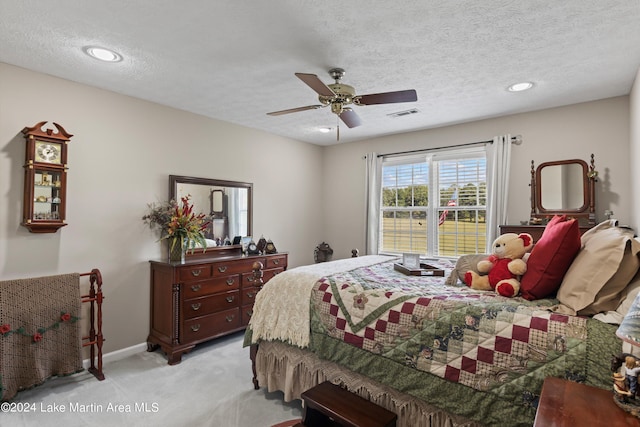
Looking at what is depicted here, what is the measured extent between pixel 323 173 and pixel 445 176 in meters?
2.04

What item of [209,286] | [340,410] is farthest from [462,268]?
[209,286]

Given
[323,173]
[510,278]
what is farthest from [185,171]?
[510,278]

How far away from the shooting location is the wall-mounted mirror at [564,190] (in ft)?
10.9

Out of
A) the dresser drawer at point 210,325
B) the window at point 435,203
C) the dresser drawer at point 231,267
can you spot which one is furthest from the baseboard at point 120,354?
the window at point 435,203

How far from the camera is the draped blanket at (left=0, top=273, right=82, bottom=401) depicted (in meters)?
2.40

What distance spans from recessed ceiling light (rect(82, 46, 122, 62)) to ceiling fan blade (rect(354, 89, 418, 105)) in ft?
6.04

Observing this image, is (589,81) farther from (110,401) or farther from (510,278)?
(110,401)

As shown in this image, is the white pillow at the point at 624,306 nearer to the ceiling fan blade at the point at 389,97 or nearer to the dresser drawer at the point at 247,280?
the ceiling fan blade at the point at 389,97

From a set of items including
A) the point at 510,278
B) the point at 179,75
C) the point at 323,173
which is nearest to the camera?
the point at 510,278

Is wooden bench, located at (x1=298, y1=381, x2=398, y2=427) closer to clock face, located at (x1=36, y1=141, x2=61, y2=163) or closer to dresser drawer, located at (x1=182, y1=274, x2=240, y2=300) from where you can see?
dresser drawer, located at (x1=182, y1=274, x2=240, y2=300)

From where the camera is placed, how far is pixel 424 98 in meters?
3.36

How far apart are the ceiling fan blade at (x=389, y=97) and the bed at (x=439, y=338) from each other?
134cm

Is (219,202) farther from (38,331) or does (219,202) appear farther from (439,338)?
(439,338)

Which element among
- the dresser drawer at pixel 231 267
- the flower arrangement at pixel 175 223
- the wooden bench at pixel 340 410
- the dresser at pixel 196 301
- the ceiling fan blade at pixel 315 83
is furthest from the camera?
the dresser drawer at pixel 231 267
